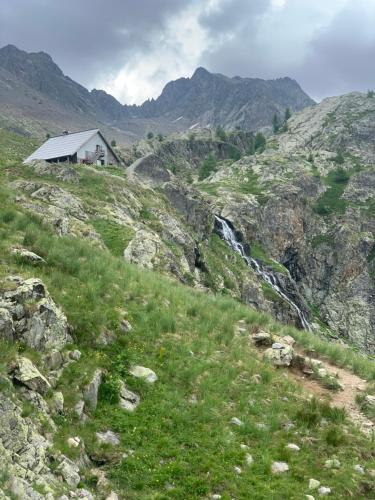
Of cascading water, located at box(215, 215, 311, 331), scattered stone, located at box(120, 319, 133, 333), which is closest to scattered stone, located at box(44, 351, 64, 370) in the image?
scattered stone, located at box(120, 319, 133, 333)

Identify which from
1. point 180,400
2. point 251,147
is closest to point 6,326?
point 180,400

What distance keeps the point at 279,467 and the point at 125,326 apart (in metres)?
7.41

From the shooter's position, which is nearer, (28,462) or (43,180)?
(28,462)

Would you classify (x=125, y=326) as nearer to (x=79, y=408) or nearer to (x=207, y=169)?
(x=79, y=408)

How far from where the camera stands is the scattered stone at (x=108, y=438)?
1183 cm

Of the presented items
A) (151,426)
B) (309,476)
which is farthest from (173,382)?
(309,476)

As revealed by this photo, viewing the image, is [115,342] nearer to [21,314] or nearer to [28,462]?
[21,314]

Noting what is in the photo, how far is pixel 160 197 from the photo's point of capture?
5400 centimetres

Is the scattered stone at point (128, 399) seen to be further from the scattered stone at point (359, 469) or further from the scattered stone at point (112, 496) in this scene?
the scattered stone at point (359, 469)

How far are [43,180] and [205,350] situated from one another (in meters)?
31.7

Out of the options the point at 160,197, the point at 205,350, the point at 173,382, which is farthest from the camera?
the point at 160,197

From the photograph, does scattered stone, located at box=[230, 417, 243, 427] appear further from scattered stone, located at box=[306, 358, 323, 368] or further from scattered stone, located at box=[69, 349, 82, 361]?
scattered stone, located at box=[306, 358, 323, 368]

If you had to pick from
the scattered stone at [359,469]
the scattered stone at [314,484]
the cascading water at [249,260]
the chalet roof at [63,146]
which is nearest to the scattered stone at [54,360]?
the scattered stone at [314,484]

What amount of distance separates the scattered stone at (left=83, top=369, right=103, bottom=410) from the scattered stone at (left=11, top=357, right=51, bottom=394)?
1.35 m
